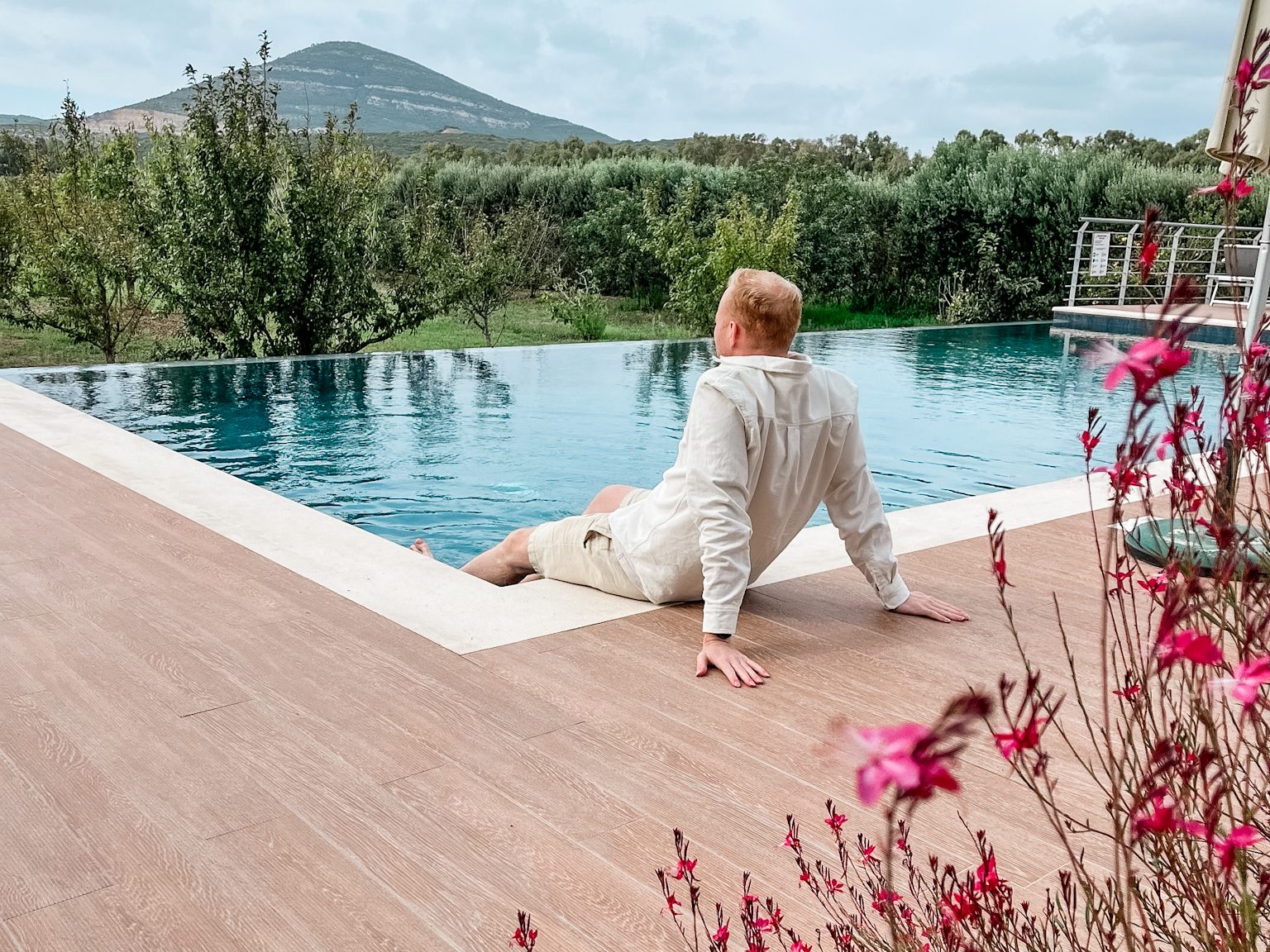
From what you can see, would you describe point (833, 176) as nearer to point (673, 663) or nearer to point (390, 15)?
point (673, 663)

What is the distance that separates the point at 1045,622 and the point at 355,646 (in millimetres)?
1868

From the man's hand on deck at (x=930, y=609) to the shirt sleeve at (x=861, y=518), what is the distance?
91 millimetres

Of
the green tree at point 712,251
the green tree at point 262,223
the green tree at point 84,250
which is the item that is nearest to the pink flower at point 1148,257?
the green tree at point 262,223

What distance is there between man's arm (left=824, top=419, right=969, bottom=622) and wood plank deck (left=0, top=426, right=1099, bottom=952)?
0.10 m

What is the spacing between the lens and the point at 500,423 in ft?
25.7

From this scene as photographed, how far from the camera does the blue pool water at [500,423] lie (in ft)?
21.0

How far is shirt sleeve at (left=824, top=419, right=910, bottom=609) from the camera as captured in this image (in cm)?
301

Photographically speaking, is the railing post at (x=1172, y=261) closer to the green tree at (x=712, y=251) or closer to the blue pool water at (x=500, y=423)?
→ the blue pool water at (x=500, y=423)

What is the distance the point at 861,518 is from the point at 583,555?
80cm

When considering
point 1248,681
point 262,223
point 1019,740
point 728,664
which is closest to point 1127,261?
point 262,223

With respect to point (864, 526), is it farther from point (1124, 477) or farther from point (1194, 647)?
point (1194, 647)

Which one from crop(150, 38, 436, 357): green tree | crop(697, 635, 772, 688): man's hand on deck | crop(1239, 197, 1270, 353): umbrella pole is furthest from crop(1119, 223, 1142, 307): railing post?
crop(697, 635, 772, 688): man's hand on deck

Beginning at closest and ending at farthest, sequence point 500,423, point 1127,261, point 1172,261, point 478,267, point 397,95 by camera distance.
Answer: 1. point 500,423
2. point 478,267
3. point 1172,261
4. point 1127,261
5. point 397,95

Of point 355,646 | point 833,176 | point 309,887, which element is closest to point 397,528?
point 355,646
